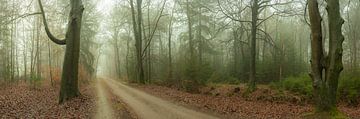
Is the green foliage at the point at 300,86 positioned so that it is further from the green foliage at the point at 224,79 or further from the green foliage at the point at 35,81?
the green foliage at the point at 35,81

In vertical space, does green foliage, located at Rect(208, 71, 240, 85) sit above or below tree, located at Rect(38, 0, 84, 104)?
below

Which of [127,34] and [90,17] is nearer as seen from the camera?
[90,17]

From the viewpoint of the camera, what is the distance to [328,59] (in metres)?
9.52

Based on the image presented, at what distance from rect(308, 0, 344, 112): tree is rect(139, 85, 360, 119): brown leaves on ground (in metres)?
1.18

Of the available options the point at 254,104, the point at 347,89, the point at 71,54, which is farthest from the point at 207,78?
the point at 71,54

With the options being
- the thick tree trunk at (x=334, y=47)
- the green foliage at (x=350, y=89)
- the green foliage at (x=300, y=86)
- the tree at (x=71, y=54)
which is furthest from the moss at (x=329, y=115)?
the tree at (x=71, y=54)

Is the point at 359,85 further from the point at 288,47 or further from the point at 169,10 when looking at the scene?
the point at 169,10

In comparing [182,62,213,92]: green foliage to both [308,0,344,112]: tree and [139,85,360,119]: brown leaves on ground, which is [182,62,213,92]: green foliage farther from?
[308,0,344,112]: tree

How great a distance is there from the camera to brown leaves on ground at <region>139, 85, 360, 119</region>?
10.7 meters

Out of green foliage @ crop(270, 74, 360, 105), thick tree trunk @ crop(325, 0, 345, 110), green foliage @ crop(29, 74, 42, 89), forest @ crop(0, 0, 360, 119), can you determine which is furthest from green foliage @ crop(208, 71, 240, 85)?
thick tree trunk @ crop(325, 0, 345, 110)

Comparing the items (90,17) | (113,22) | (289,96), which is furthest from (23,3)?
(289,96)

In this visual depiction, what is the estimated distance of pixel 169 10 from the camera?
34.6 m

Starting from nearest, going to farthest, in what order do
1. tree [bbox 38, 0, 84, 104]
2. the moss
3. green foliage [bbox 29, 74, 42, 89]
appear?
1. the moss
2. tree [bbox 38, 0, 84, 104]
3. green foliage [bbox 29, 74, 42, 89]

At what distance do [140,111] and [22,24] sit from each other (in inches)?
1130
